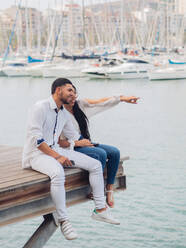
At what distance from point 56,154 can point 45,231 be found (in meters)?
0.92

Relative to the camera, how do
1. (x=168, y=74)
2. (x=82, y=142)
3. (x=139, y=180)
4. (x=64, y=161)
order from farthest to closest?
(x=168, y=74)
(x=139, y=180)
(x=82, y=142)
(x=64, y=161)

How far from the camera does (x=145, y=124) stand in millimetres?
22641

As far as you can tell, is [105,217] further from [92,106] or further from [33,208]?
[92,106]

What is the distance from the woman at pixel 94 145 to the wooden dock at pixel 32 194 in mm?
243

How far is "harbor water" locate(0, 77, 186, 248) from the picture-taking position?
29.4ft

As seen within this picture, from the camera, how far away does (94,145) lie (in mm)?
5715

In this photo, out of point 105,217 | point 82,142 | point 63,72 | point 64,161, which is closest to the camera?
point 64,161

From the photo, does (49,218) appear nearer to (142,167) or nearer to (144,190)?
(144,190)

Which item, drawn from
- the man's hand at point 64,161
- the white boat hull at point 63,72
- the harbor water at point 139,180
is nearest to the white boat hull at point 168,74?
the white boat hull at point 63,72

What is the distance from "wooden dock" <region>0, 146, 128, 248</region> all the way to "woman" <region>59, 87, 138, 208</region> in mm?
243

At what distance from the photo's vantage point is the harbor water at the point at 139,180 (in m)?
8.95

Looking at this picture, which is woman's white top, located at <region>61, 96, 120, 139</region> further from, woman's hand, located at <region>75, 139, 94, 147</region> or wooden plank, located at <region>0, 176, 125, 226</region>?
wooden plank, located at <region>0, 176, 125, 226</region>

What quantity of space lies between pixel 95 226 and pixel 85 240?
637 millimetres

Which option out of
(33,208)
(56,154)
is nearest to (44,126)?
(56,154)
